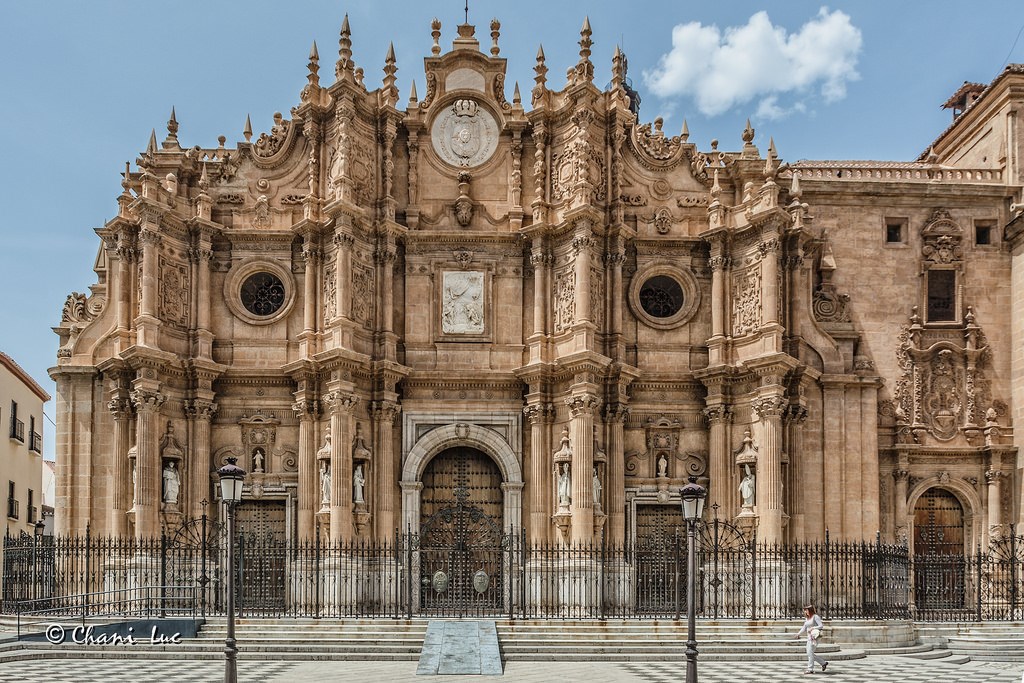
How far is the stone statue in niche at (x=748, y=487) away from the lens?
28.3 metres

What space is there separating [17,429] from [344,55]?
62.6 feet

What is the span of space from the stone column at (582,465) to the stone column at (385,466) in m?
4.57

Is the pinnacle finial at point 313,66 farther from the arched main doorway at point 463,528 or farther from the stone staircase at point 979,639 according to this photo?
the stone staircase at point 979,639

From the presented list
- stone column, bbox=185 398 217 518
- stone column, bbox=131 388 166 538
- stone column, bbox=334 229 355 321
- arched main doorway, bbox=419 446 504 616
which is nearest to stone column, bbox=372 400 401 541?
arched main doorway, bbox=419 446 504 616

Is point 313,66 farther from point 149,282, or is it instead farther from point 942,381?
point 942,381

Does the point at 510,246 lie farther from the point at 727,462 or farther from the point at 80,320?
the point at 80,320

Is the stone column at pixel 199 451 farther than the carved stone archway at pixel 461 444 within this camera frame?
No

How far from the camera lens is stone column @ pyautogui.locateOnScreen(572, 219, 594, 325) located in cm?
2867

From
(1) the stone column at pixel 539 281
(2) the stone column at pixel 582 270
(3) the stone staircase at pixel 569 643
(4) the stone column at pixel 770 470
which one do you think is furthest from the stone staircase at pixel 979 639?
(1) the stone column at pixel 539 281

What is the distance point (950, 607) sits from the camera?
98.2ft

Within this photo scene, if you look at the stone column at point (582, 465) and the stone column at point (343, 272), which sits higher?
the stone column at point (343, 272)

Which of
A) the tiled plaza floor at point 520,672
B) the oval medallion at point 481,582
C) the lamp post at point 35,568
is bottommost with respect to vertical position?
the tiled plaza floor at point 520,672

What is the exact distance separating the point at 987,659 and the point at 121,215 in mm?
22573

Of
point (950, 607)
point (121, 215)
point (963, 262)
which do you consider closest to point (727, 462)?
point (950, 607)
